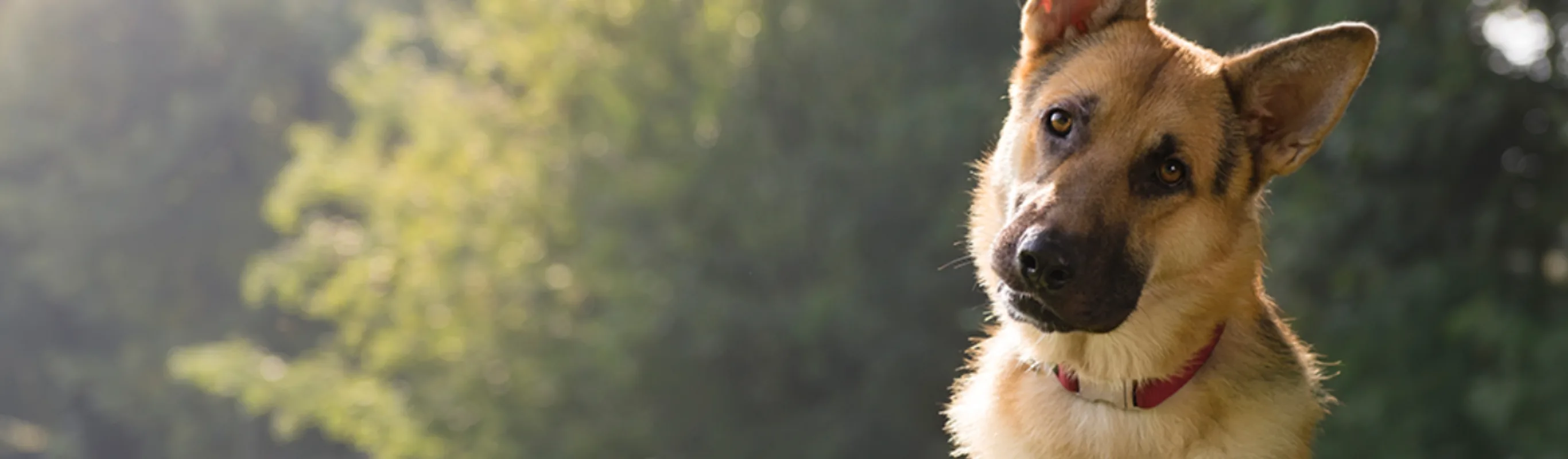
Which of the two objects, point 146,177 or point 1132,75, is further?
point 146,177

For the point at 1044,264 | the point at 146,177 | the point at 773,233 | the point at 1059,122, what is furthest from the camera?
the point at 146,177

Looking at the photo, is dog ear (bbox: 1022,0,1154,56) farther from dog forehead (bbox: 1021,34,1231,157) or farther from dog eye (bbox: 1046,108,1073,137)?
dog eye (bbox: 1046,108,1073,137)

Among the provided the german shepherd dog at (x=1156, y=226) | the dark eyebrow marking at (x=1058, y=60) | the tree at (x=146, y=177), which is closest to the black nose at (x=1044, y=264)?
the german shepherd dog at (x=1156, y=226)

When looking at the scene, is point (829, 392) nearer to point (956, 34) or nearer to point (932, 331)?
point (932, 331)

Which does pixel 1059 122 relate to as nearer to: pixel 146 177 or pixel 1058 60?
pixel 1058 60

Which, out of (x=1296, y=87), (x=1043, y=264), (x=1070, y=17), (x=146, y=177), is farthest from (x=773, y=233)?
(x=146, y=177)

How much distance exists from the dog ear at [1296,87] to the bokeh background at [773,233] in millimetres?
6621

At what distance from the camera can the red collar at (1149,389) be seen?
3.41 meters

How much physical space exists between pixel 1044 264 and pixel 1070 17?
0.91 m

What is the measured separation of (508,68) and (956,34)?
17.4 feet

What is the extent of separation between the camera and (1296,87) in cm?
342

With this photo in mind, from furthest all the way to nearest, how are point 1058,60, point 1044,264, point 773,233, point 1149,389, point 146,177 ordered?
point 146,177 → point 773,233 → point 1058,60 → point 1149,389 → point 1044,264

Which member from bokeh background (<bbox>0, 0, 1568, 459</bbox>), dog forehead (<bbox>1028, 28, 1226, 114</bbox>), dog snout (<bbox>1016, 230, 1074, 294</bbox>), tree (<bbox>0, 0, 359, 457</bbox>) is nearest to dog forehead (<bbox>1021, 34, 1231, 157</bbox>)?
dog forehead (<bbox>1028, 28, 1226, 114</bbox>)

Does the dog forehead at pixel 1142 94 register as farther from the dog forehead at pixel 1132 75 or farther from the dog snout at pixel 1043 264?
the dog snout at pixel 1043 264
